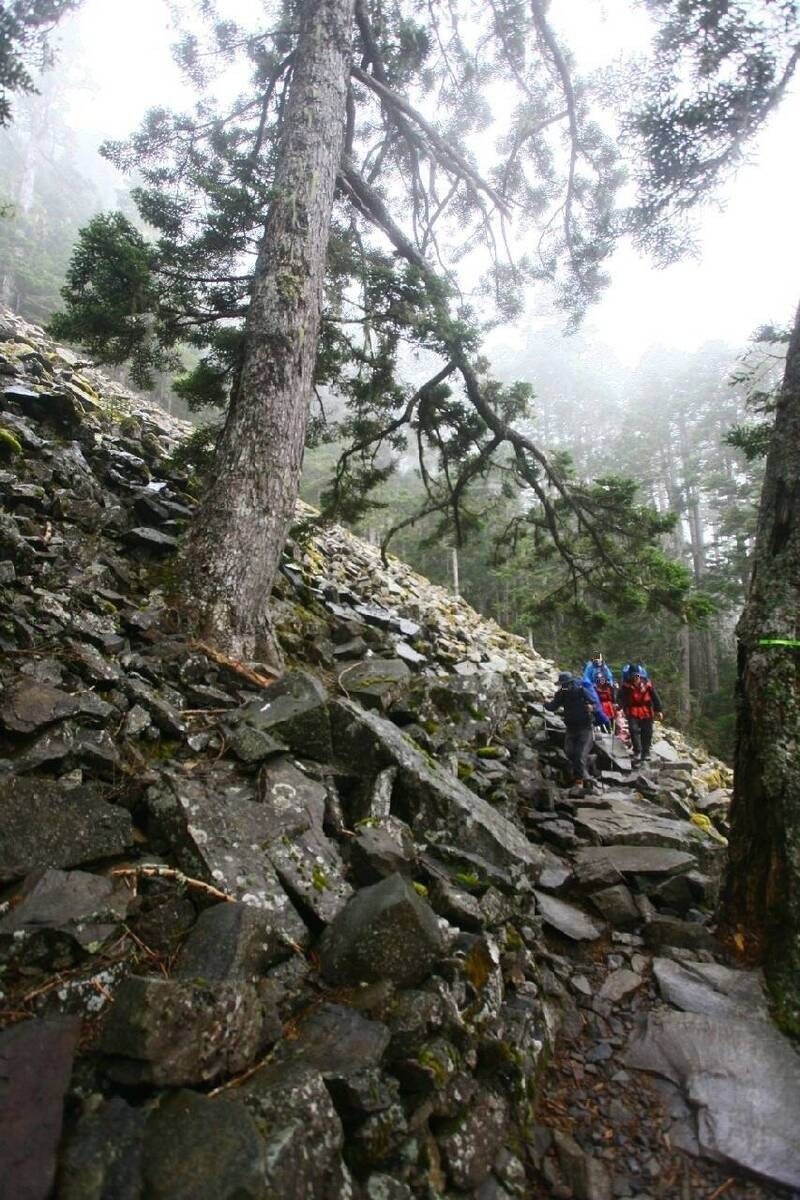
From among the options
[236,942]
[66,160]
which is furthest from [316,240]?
[66,160]

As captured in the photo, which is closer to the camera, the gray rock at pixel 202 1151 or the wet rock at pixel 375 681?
the gray rock at pixel 202 1151

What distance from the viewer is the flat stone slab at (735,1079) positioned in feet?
7.57

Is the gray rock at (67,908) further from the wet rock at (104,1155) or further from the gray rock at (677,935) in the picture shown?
the gray rock at (677,935)

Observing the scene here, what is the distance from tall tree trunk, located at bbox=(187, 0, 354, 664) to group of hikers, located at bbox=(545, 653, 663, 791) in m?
4.45

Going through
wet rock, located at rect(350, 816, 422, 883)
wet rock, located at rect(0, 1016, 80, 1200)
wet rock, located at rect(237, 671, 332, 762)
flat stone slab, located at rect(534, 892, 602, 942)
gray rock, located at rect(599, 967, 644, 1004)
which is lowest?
gray rock, located at rect(599, 967, 644, 1004)

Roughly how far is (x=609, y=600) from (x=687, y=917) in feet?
16.2

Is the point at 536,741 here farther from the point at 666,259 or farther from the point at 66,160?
the point at 66,160

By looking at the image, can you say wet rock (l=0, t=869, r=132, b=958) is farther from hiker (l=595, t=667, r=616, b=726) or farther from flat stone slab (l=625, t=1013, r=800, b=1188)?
hiker (l=595, t=667, r=616, b=726)

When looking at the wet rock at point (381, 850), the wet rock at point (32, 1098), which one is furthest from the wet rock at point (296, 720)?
the wet rock at point (32, 1098)

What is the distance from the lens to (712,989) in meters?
3.20

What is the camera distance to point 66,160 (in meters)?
59.0

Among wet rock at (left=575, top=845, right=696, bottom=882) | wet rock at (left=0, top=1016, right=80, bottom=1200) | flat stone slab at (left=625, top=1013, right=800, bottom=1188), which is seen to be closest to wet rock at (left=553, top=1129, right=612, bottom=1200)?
flat stone slab at (left=625, top=1013, right=800, bottom=1188)

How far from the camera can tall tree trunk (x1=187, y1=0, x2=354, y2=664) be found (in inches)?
194

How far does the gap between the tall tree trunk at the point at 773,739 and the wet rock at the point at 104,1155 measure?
3.16 m
